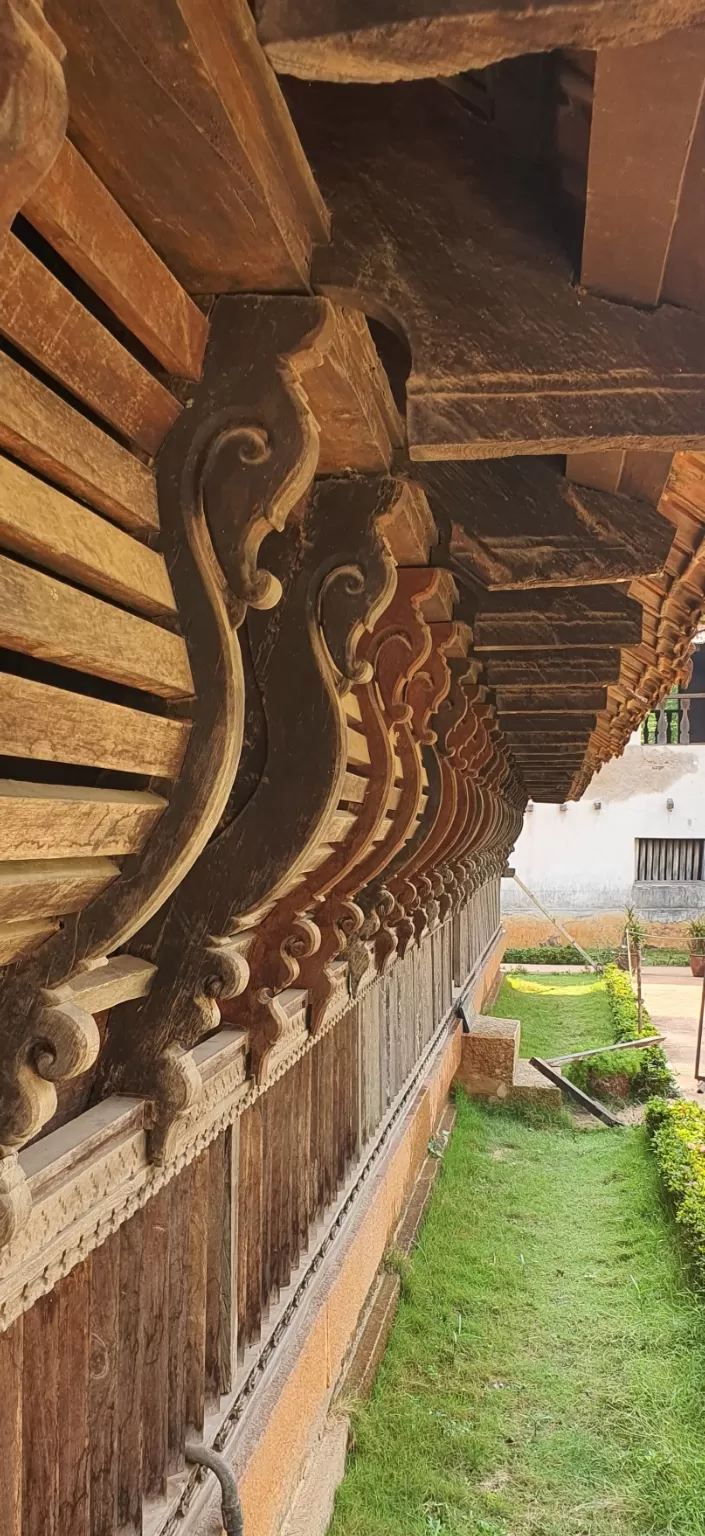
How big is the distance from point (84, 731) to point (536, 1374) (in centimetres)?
599

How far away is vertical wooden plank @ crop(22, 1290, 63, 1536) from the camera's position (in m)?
1.90

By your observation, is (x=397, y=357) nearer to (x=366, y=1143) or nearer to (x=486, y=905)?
(x=366, y=1143)

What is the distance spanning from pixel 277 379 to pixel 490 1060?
1010 cm

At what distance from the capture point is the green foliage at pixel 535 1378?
4672mm

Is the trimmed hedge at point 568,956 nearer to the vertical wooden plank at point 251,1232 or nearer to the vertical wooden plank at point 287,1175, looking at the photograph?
the vertical wooden plank at point 287,1175

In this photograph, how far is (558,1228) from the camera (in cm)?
823

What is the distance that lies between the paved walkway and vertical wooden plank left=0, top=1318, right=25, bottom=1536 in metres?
12.3

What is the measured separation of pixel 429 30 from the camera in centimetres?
84

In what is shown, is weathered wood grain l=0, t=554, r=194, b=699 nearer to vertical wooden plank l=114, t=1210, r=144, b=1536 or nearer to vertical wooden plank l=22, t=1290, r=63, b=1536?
vertical wooden plank l=22, t=1290, r=63, b=1536

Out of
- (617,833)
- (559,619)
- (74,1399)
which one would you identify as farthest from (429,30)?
(617,833)

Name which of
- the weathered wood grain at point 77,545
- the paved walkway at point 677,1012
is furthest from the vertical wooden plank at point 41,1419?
the paved walkway at point 677,1012

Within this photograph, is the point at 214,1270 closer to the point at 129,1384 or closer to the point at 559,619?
the point at 129,1384

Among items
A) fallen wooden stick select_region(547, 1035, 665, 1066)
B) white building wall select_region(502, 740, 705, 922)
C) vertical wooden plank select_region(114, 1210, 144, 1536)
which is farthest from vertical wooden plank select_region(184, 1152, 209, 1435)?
white building wall select_region(502, 740, 705, 922)

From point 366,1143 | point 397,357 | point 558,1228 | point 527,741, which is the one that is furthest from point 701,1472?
point 397,357
